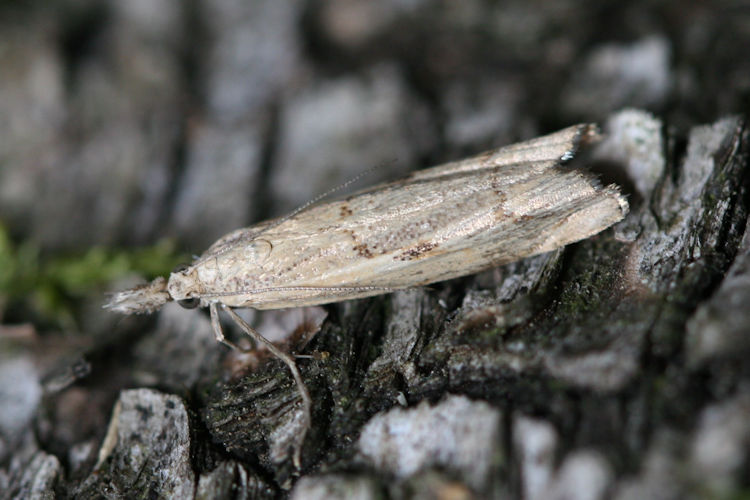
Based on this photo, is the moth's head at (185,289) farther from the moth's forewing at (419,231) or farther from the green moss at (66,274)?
the green moss at (66,274)

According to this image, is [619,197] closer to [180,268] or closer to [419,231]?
[419,231]

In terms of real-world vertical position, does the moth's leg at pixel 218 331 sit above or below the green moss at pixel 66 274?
above

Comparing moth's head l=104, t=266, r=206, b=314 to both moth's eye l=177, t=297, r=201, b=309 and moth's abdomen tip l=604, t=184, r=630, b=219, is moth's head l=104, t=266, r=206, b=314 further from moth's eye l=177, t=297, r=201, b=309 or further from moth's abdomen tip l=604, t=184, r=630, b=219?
moth's abdomen tip l=604, t=184, r=630, b=219

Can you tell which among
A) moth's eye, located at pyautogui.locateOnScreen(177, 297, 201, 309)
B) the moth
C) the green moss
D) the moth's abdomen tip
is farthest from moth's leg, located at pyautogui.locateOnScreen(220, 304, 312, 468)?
the moth's abdomen tip

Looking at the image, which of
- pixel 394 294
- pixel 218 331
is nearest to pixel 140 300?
pixel 218 331

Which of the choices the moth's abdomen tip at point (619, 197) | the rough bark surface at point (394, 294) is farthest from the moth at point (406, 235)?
the rough bark surface at point (394, 294)

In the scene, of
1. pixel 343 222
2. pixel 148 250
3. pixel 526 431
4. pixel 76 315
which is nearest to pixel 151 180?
pixel 148 250

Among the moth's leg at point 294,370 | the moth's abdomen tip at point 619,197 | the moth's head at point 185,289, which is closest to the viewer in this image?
the moth's leg at point 294,370
